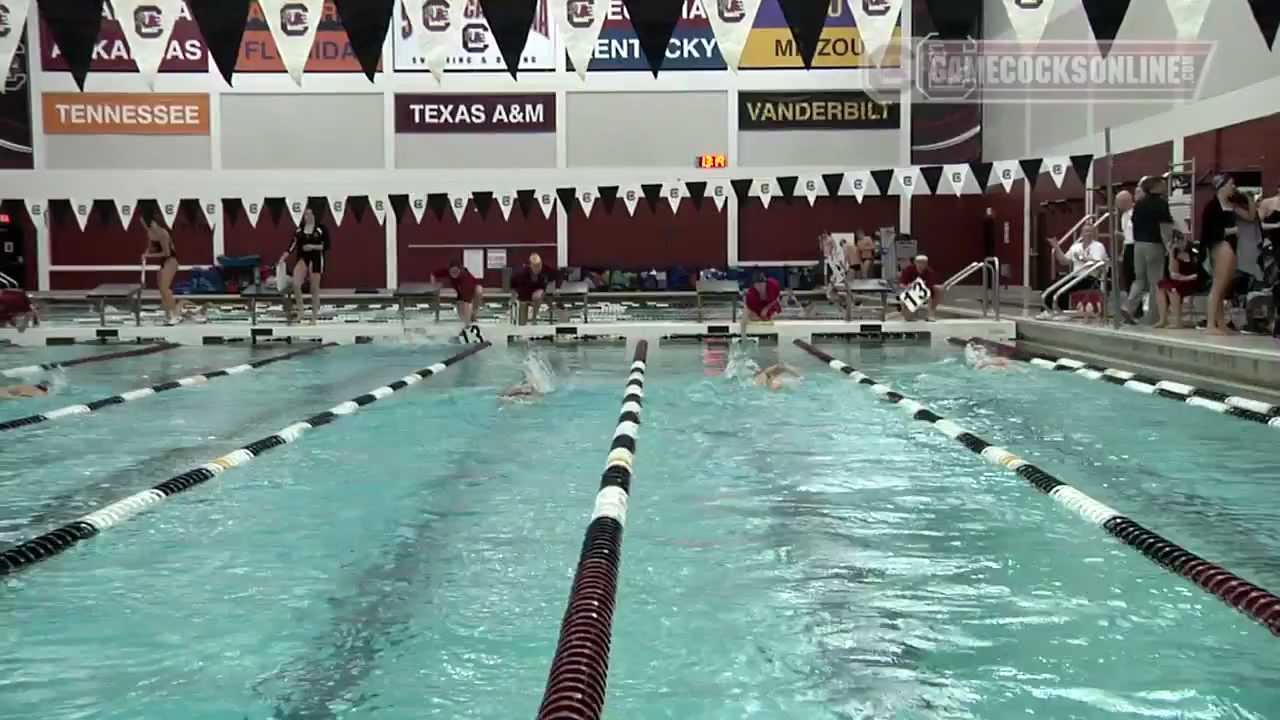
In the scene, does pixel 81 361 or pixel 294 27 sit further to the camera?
pixel 81 361

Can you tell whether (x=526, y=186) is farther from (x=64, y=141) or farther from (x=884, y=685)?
(x=884, y=685)

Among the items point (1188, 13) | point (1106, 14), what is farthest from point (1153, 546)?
point (1188, 13)

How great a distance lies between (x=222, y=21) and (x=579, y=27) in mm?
3013

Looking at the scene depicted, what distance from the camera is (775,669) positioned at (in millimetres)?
2943

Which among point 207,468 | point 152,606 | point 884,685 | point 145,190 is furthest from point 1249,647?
point 145,190

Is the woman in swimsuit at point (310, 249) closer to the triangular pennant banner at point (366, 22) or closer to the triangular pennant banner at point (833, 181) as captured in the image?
the triangular pennant banner at point (366, 22)

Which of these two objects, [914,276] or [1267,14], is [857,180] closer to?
[914,276]

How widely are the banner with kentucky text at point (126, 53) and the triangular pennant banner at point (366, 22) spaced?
13948 millimetres

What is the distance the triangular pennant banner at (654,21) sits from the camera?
27.9 feet

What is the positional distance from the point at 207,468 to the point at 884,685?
342 cm

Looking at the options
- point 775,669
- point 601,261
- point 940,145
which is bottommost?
point 775,669

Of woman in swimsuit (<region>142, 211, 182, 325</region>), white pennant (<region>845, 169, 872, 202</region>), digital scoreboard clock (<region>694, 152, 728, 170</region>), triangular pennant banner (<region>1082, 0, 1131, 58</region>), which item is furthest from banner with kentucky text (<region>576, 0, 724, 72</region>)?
triangular pennant banner (<region>1082, 0, 1131, 58</region>)

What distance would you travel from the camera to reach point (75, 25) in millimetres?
8258

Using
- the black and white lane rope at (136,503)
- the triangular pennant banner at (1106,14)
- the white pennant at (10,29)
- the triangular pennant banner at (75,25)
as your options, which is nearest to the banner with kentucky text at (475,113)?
the white pennant at (10,29)
